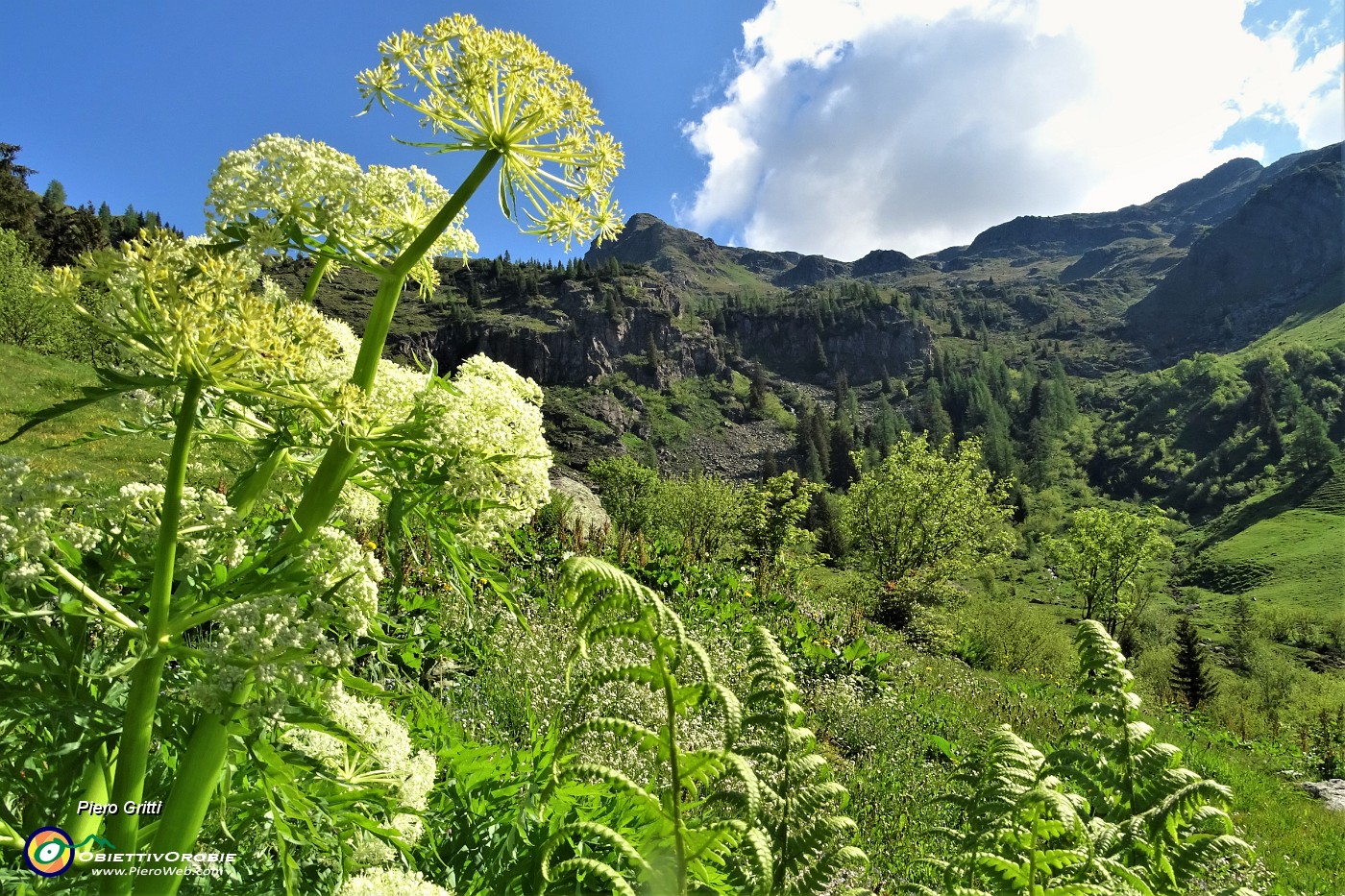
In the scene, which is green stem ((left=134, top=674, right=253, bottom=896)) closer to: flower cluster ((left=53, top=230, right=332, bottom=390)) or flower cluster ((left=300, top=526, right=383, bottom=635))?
flower cluster ((left=300, top=526, right=383, bottom=635))

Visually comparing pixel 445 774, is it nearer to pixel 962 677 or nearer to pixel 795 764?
pixel 795 764

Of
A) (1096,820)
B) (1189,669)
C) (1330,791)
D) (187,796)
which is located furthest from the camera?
(1189,669)

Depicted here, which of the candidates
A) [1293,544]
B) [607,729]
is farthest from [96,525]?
[1293,544]

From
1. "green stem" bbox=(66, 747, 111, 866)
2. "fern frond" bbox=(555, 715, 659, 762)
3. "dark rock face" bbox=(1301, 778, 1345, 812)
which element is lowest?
"dark rock face" bbox=(1301, 778, 1345, 812)

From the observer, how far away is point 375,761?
270 cm

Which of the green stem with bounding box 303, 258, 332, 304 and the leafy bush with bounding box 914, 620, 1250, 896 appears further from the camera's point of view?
the leafy bush with bounding box 914, 620, 1250, 896

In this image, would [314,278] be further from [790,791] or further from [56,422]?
[56,422]

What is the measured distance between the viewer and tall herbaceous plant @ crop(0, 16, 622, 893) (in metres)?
1.75

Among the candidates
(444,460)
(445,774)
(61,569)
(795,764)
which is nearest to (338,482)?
(444,460)

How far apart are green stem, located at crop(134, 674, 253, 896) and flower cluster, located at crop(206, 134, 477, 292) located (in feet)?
4.57

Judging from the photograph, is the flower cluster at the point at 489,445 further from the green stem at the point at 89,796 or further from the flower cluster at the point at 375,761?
the green stem at the point at 89,796

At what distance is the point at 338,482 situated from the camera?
2.11 m

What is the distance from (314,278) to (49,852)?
189cm

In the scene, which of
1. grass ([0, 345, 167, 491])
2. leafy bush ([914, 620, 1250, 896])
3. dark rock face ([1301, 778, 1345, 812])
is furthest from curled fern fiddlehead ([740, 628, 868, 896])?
dark rock face ([1301, 778, 1345, 812])
